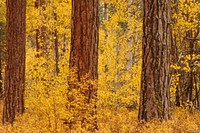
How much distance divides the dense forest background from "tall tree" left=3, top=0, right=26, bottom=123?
0.81 ft

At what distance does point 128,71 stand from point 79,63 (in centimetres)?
621

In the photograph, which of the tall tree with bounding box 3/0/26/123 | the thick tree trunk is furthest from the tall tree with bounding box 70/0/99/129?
the tall tree with bounding box 3/0/26/123

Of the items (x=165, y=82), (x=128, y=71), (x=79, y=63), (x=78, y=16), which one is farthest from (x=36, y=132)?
(x=128, y=71)

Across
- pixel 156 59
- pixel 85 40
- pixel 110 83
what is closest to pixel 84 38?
pixel 85 40

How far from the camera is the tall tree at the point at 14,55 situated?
9250 mm

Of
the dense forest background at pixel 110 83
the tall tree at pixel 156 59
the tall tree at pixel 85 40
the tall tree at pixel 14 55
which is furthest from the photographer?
the tall tree at pixel 14 55

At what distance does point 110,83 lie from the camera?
43.2ft

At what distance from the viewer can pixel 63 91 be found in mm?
5809

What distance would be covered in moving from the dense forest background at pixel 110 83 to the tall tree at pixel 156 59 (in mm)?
233

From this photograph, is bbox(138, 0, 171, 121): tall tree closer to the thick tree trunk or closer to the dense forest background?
the dense forest background

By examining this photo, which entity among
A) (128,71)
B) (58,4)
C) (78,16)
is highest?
(58,4)

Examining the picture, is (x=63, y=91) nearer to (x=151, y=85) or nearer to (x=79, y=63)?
(x=79, y=63)

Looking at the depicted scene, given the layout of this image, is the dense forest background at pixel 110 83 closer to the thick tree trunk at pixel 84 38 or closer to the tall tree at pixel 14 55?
the thick tree trunk at pixel 84 38

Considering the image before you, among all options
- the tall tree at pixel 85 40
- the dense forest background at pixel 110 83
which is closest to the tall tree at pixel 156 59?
the dense forest background at pixel 110 83
